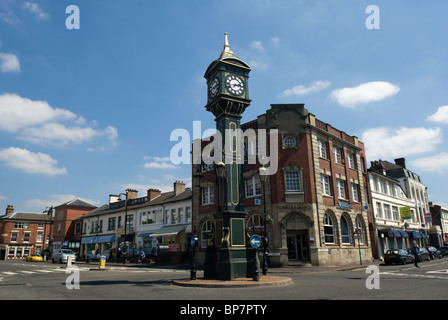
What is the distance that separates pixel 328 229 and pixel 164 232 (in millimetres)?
19497

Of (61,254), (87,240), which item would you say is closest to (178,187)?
(61,254)

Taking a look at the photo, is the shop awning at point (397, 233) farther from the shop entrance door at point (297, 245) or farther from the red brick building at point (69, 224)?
the red brick building at point (69, 224)

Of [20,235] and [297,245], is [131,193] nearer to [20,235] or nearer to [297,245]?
[297,245]

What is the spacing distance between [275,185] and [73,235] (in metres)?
46.2

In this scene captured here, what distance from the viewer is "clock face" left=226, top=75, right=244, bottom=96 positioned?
15891 mm

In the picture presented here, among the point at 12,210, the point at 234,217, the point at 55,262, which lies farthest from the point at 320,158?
the point at 12,210

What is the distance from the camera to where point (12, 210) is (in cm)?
7719

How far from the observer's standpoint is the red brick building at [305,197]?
26656 millimetres

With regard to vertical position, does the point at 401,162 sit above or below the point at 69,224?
above

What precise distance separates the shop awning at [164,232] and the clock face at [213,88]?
2344 centimetres

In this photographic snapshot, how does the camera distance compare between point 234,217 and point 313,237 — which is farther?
point 313,237

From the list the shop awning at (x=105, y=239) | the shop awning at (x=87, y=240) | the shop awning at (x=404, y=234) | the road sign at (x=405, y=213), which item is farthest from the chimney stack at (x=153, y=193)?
the road sign at (x=405, y=213)

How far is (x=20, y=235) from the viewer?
69.2 meters
